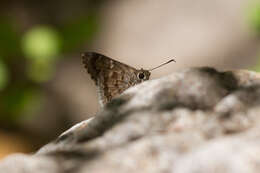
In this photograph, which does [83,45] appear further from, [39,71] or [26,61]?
[39,71]

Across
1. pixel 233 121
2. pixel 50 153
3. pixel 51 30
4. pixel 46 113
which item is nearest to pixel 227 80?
pixel 233 121

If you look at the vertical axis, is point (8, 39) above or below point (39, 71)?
above

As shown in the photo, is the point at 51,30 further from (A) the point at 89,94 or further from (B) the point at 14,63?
(A) the point at 89,94

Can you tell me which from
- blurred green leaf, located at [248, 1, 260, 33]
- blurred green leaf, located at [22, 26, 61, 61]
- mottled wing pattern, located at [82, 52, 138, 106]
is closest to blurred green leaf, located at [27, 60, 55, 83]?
blurred green leaf, located at [22, 26, 61, 61]

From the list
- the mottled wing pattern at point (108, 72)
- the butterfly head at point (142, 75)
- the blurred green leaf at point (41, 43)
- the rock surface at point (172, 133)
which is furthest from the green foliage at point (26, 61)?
Result: the rock surface at point (172, 133)

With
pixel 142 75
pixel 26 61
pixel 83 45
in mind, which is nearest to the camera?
pixel 142 75

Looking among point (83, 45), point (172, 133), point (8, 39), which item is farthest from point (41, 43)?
point (172, 133)

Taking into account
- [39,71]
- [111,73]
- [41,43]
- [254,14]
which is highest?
[111,73]
